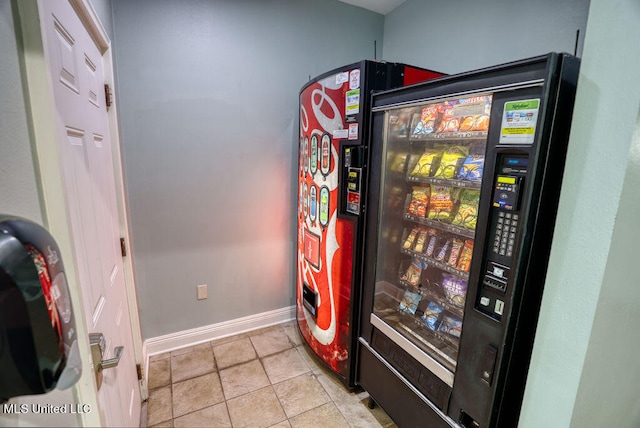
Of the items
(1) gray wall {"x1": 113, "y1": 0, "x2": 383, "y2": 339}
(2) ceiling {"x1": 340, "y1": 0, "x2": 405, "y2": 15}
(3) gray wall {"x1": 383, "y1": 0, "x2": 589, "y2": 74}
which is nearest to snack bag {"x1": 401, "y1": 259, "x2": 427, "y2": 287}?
(1) gray wall {"x1": 113, "y1": 0, "x2": 383, "y2": 339}

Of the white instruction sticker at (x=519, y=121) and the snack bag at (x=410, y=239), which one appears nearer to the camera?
the white instruction sticker at (x=519, y=121)

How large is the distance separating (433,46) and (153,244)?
253 centimetres

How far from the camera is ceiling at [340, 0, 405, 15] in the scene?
241cm

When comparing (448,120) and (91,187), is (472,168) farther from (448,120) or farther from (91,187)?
(91,187)

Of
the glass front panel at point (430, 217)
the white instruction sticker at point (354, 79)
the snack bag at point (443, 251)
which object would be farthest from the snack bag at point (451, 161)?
the white instruction sticker at point (354, 79)

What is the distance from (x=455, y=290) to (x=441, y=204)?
42 centimetres

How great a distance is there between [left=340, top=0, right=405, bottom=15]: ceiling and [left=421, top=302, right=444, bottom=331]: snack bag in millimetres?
2330

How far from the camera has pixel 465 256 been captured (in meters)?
1.36

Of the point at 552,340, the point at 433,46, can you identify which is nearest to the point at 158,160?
the point at 433,46

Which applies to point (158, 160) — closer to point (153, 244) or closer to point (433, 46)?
point (153, 244)

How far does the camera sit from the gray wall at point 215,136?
1.98m

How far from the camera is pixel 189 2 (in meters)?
1.96

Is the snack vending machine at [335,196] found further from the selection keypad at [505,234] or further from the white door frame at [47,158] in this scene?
the white door frame at [47,158]

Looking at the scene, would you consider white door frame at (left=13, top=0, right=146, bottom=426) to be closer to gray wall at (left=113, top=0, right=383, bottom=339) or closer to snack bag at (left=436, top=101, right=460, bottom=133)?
snack bag at (left=436, top=101, right=460, bottom=133)
